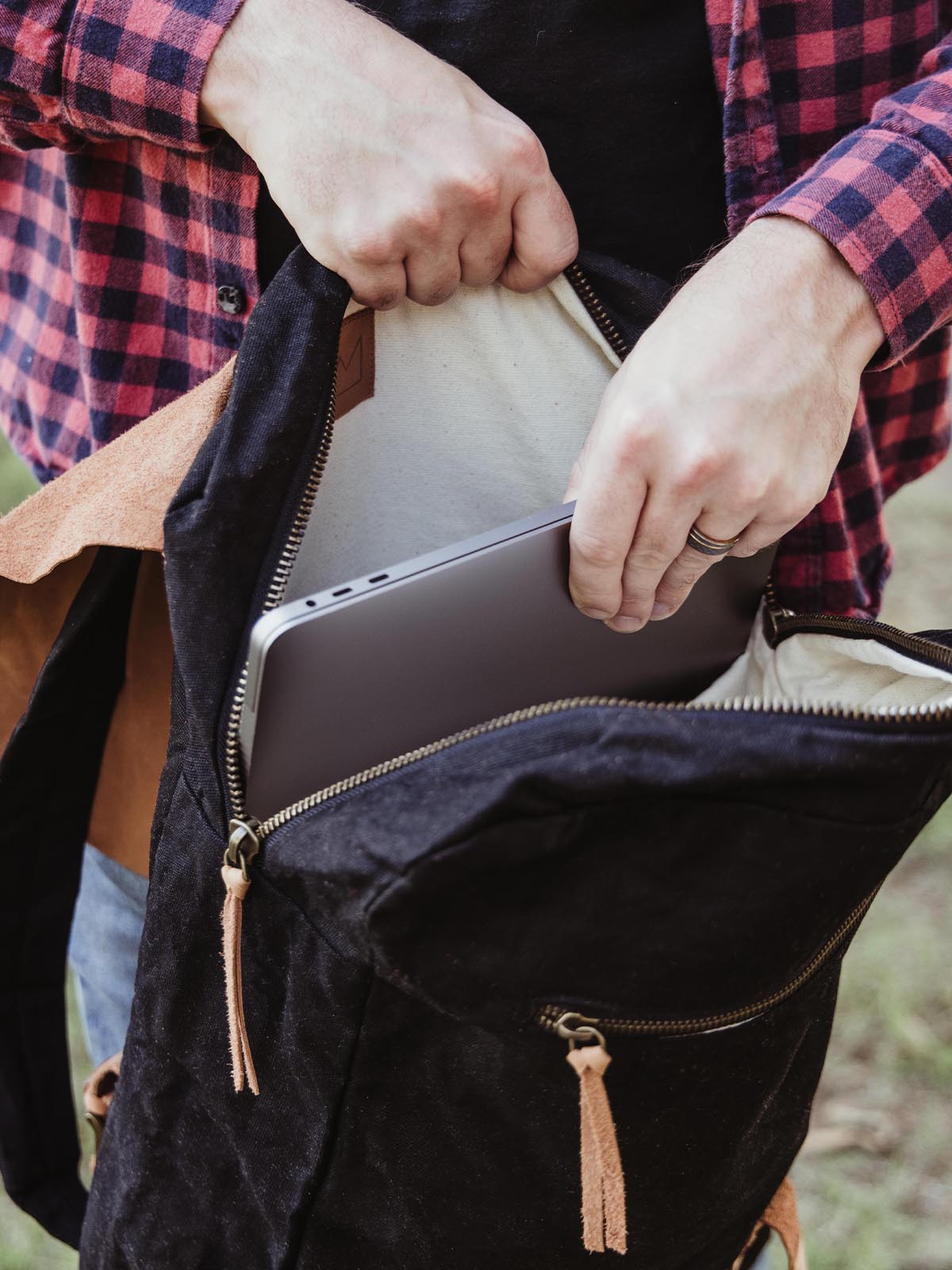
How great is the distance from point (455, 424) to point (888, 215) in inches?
12.3

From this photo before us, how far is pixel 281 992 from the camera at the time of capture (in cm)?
75

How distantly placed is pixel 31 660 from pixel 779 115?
69 cm

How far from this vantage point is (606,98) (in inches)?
32.4

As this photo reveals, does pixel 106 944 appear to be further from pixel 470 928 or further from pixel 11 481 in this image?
pixel 11 481

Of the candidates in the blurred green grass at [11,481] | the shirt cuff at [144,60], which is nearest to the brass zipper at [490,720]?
the shirt cuff at [144,60]

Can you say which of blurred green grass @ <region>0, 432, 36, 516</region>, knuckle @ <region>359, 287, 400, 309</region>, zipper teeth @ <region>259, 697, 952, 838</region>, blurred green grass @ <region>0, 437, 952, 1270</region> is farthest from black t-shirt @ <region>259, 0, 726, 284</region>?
blurred green grass @ <region>0, 432, 36, 516</region>

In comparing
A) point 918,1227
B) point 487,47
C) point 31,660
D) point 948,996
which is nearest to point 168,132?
point 487,47

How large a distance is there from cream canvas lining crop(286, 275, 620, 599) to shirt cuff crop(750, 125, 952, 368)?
17 centimetres

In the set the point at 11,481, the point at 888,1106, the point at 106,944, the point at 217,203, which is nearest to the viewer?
the point at 217,203

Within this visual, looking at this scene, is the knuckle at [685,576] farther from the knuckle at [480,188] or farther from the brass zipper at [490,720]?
the knuckle at [480,188]

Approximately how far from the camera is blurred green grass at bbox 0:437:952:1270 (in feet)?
5.30

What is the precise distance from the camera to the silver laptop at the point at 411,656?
65 cm

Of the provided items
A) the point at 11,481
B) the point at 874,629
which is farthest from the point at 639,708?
the point at 11,481

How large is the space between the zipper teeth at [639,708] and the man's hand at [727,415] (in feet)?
0.32
